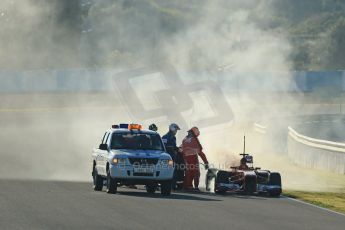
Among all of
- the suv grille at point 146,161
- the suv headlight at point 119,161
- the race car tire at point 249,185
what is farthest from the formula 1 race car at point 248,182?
the suv headlight at point 119,161

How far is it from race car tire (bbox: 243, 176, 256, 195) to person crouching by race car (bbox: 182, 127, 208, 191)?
1787 mm

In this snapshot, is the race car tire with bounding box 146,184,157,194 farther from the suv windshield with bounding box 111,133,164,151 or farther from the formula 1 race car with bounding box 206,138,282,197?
the formula 1 race car with bounding box 206,138,282,197

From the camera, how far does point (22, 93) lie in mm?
79125

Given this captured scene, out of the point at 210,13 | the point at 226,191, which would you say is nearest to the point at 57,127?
the point at 210,13

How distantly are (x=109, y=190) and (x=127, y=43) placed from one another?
65.7 meters

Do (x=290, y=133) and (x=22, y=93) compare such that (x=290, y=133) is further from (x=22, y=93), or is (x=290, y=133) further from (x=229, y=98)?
(x=22, y=93)

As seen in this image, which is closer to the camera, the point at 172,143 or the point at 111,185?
the point at 111,185

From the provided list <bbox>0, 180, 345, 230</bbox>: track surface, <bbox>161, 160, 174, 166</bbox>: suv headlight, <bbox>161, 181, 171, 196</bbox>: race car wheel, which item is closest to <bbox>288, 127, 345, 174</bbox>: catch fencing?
<bbox>0, 180, 345, 230</bbox>: track surface

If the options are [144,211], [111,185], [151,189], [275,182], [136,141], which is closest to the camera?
[144,211]

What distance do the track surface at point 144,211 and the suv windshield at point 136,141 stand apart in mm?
1120

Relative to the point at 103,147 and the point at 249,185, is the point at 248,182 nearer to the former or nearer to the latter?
the point at 249,185

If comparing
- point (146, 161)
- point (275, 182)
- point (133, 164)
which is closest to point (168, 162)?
point (146, 161)

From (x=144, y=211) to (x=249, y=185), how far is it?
21.6ft

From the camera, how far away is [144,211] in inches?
897
